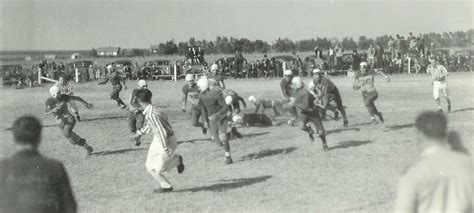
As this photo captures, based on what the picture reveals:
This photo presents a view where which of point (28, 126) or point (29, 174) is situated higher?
point (28, 126)

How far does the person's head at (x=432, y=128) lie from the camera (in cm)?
442

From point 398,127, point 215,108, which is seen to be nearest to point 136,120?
point 215,108

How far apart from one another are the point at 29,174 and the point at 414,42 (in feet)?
112

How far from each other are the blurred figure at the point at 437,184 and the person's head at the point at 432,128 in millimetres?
78

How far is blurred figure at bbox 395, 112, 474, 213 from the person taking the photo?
168 inches

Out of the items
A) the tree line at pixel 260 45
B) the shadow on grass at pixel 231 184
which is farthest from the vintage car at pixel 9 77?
the shadow on grass at pixel 231 184

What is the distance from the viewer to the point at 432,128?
14.5 ft

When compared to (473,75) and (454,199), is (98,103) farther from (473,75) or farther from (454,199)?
(454,199)

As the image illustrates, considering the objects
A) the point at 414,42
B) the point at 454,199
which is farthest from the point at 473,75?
the point at 454,199

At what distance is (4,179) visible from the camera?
16.4ft

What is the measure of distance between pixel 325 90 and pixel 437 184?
12323mm

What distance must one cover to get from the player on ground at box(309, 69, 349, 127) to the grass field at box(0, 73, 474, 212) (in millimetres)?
Answer: 596

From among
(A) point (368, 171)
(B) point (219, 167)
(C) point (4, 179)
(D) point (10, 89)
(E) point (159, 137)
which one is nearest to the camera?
(C) point (4, 179)

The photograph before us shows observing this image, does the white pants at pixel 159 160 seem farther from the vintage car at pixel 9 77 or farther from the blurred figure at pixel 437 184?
the vintage car at pixel 9 77
